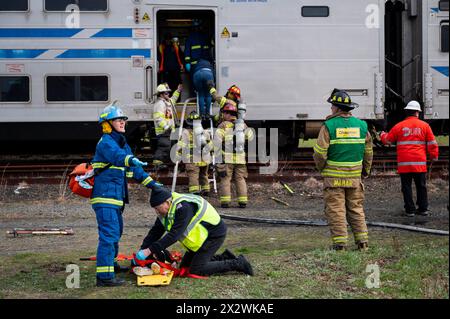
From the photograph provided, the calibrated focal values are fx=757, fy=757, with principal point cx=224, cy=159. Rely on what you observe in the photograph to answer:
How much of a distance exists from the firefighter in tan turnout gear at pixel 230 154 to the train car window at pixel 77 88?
2.81 m

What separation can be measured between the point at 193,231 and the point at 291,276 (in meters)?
1.04

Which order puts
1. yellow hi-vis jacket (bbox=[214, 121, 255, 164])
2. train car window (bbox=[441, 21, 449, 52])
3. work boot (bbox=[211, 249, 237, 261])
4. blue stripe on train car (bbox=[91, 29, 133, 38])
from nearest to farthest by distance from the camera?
work boot (bbox=[211, 249, 237, 261])
yellow hi-vis jacket (bbox=[214, 121, 255, 164])
blue stripe on train car (bbox=[91, 29, 133, 38])
train car window (bbox=[441, 21, 449, 52])

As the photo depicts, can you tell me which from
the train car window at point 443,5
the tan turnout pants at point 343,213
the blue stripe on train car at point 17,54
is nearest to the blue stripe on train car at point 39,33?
the blue stripe on train car at point 17,54

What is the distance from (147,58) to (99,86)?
103 cm

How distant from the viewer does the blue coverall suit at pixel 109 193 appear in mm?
7086

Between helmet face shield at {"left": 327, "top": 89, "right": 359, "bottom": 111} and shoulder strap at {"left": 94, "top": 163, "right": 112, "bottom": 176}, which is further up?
helmet face shield at {"left": 327, "top": 89, "right": 359, "bottom": 111}

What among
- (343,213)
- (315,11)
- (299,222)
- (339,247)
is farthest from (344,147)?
(315,11)

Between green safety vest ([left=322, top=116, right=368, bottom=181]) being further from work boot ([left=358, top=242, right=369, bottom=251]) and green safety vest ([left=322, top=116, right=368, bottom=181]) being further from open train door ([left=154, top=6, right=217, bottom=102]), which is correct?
open train door ([left=154, top=6, right=217, bottom=102])

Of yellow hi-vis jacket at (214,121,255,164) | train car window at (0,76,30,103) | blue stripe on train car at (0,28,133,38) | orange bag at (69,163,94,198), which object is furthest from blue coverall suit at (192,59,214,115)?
orange bag at (69,163,94,198)

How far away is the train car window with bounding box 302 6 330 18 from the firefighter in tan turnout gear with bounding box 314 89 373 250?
6.13m

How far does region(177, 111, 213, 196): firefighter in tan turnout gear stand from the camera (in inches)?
500

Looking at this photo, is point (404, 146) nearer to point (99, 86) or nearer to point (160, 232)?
point (160, 232)

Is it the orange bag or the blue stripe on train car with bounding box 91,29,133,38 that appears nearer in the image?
the orange bag

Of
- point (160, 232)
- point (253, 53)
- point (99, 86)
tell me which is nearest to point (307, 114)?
point (253, 53)
